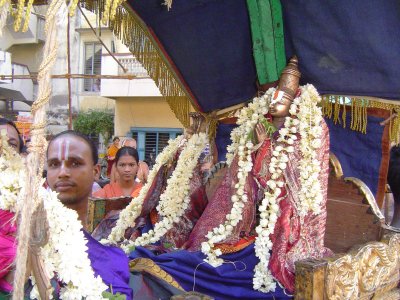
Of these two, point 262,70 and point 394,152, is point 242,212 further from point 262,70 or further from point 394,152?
point 394,152

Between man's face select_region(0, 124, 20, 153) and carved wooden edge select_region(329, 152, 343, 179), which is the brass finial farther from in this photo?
man's face select_region(0, 124, 20, 153)

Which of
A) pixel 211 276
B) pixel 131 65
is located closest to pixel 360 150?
pixel 211 276

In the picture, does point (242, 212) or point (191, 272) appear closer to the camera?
point (191, 272)

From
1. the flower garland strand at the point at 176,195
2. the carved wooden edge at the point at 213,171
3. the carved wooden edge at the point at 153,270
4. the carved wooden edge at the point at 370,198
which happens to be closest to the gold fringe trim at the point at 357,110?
the carved wooden edge at the point at 370,198

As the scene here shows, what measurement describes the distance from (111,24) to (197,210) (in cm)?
159

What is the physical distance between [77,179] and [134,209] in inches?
54.2

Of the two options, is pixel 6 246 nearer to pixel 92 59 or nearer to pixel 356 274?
pixel 356 274

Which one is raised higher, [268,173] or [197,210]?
[268,173]

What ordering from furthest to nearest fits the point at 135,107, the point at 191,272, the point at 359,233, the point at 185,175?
the point at 135,107 < the point at 185,175 < the point at 359,233 < the point at 191,272

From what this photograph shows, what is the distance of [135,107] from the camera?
17.2m

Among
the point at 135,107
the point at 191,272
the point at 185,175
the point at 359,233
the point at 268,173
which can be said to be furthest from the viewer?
the point at 135,107

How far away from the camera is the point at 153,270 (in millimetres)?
2613

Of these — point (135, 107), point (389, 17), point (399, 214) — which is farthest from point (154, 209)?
point (135, 107)

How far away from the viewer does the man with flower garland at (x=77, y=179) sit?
7.09 ft
